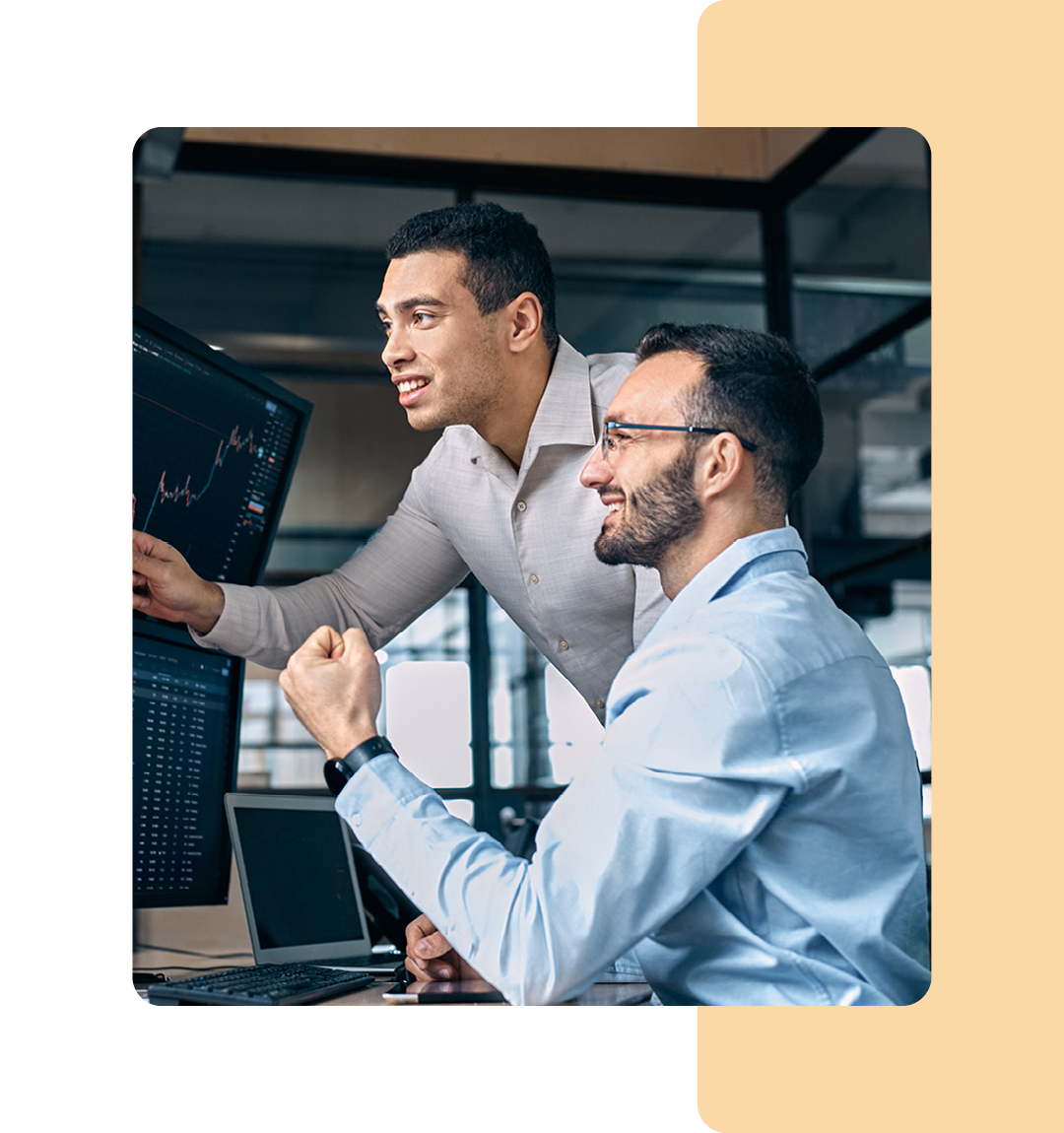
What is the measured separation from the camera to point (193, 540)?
6.16ft

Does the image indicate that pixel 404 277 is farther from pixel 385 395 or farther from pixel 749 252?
pixel 749 252

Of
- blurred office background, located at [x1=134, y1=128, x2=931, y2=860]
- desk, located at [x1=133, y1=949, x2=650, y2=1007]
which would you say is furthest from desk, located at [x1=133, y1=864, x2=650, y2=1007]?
blurred office background, located at [x1=134, y1=128, x2=931, y2=860]

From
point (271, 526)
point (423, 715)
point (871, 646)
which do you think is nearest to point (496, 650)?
point (423, 715)

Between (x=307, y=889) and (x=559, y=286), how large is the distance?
2.05 m

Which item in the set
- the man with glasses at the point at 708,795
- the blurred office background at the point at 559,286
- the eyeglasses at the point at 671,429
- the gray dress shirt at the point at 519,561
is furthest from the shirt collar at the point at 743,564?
the blurred office background at the point at 559,286

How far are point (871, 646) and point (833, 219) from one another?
9.88 ft

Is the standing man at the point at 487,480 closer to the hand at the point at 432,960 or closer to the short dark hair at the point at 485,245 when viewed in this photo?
the short dark hair at the point at 485,245

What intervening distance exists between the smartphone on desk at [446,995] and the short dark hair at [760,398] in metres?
0.66

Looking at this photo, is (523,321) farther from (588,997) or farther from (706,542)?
(588,997)

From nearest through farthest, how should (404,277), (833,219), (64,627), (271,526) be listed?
(64,627) < (404,277) < (271,526) < (833,219)

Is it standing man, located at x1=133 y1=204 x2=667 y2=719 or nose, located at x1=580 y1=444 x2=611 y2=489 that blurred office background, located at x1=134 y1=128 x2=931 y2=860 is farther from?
nose, located at x1=580 y1=444 x2=611 y2=489

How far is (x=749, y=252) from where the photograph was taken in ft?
14.2

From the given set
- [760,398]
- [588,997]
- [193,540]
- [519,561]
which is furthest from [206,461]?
[588,997]

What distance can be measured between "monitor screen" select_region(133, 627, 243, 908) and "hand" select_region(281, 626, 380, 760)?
47cm
